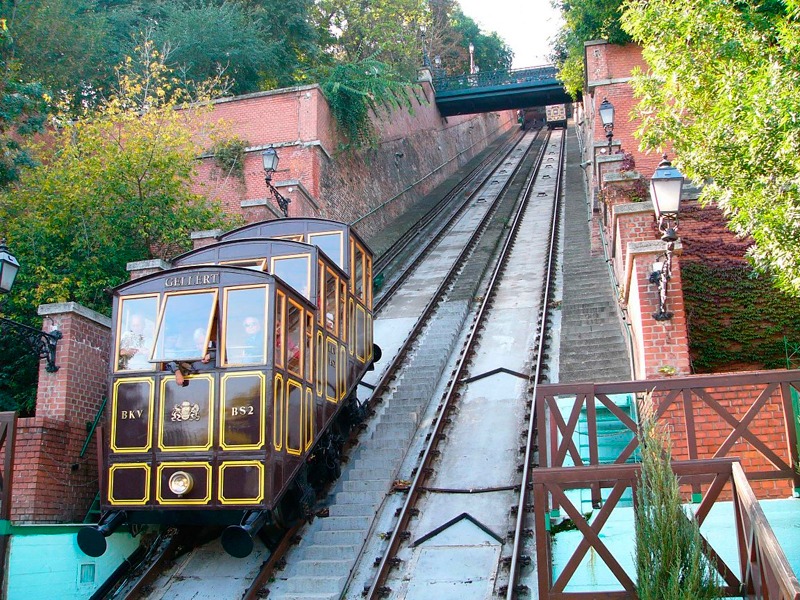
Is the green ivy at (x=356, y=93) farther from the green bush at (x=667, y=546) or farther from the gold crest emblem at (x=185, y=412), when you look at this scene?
the green bush at (x=667, y=546)

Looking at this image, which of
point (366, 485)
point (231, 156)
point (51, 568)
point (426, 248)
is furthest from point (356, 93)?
point (51, 568)

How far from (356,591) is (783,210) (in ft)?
17.0

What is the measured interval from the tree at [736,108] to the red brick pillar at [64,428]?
281 inches

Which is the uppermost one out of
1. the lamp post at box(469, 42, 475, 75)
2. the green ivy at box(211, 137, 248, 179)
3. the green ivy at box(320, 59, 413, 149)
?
the lamp post at box(469, 42, 475, 75)

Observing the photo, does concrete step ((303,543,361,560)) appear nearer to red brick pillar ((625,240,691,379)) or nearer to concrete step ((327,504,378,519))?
concrete step ((327,504,378,519))

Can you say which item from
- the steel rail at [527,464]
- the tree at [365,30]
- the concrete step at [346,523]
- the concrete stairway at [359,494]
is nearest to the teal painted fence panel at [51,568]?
the concrete stairway at [359,494]

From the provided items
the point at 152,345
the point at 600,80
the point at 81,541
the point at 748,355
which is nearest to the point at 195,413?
the point at 152,345

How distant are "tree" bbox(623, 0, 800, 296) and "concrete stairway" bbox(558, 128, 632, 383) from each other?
3.15 metres

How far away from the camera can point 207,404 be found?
7422 mm

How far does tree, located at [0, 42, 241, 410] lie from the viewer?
11766 mm

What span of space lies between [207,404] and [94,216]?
6415 millimetres

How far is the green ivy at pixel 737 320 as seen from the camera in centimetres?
993

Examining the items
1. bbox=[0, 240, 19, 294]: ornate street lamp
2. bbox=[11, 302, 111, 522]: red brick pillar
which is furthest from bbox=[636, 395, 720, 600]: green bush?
bbox=[11, 302, 111, 522]: red brick pillar

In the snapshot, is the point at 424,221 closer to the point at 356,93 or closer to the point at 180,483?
the point at 356,93
